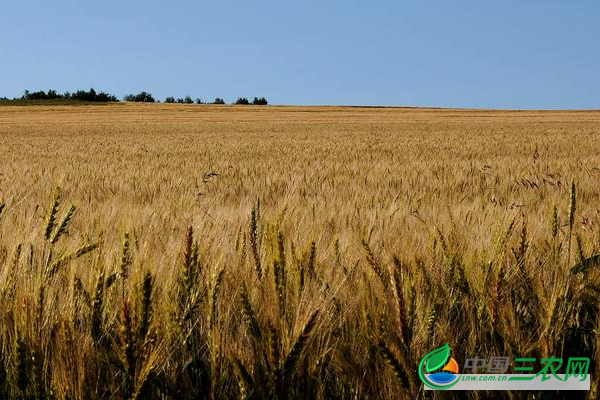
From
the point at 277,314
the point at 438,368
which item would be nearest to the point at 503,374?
the point at 438,368

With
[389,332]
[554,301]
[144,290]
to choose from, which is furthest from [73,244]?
[554,301]

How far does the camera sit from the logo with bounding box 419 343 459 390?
1.08 meters

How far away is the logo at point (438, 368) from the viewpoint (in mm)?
1077

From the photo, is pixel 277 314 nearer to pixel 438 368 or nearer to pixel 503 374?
pixel 438 368

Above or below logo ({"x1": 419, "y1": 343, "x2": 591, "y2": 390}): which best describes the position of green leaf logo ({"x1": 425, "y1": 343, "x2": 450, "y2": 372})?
above

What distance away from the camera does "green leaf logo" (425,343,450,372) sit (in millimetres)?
1102

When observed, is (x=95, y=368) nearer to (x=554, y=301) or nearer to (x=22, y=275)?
(x=22, y=275)

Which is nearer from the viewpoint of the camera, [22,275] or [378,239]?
[22,275]

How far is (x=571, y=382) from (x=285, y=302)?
0.53 m

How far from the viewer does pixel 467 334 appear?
4.22 ft

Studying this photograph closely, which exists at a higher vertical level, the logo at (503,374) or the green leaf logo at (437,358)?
the green leaf logo at (437,358)

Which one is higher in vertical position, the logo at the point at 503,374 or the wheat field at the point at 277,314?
the wheat field at the point at 277,314

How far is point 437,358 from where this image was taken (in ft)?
3.67

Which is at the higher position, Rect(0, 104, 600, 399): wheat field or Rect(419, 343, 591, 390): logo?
Rect(0, 104, 600, 399): wheat field
